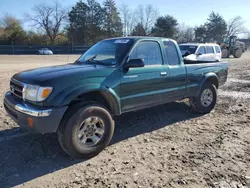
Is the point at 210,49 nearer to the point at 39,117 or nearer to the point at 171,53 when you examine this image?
the point at 171,53

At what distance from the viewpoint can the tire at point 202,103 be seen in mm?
5664

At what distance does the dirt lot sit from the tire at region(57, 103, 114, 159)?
16 centimetres

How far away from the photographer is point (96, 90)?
3.58m

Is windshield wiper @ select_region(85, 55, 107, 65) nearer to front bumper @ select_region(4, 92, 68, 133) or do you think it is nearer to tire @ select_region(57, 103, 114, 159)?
tire @ select_region(57, 103, 114, 159)

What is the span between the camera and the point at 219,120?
5.44 metres

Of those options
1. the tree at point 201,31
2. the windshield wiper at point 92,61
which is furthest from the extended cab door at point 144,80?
the tree at point 201,31

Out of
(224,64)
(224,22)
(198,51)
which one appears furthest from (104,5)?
(224,64)

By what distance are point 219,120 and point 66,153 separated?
3.63m

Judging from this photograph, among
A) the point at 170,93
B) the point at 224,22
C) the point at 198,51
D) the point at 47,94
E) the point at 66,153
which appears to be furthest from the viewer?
the point at 224,22

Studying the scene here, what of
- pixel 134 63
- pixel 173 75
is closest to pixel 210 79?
pixel 173 75

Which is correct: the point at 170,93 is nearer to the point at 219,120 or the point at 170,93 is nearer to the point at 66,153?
the point at 219,120

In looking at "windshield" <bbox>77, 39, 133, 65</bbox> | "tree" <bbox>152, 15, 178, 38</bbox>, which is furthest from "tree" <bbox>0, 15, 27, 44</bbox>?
"windshield" <bbox>77, 39, 133, 65</bbox>

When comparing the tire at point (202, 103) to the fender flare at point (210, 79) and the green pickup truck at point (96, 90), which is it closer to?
the fender flare at point (210, 79)

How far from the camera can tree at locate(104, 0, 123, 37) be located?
57256mm
